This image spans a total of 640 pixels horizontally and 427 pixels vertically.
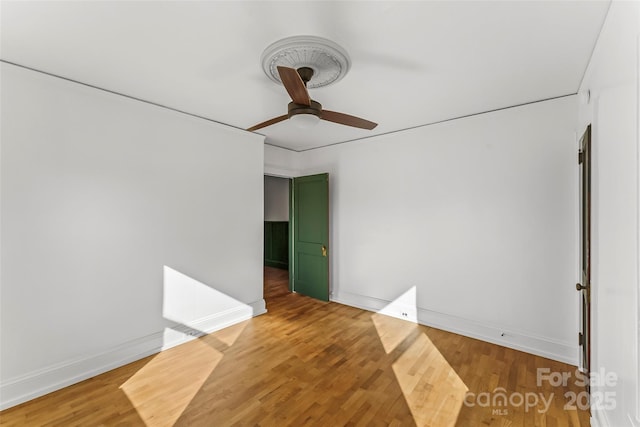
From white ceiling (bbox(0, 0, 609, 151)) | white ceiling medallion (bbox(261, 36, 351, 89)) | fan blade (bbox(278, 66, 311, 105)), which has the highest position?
white ceiling (bbox(0, 0, 609, 151))

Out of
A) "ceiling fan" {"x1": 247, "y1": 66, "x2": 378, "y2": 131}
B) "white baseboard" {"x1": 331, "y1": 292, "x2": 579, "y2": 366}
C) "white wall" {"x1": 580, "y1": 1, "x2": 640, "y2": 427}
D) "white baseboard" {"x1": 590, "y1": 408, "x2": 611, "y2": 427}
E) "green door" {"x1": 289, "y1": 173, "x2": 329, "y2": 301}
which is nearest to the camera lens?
"white wall" {"x1": 580, "y1": 1, "x2": 640, "y2": 427}

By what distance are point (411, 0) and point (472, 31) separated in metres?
0.57

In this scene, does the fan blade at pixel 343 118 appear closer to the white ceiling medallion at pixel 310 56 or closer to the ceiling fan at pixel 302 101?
the ceiling fan at pixel 302 101

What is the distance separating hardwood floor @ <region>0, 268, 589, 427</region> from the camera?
209 centimetres

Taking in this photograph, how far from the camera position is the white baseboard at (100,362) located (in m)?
2.25

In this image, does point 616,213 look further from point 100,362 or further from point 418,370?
point 100,362

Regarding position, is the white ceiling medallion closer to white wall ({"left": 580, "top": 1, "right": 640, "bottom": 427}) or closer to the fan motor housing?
the fan motor housing

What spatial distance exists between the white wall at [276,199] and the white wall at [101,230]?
136 inches

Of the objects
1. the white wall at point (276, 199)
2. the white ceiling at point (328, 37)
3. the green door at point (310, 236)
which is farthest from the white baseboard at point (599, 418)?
the white wall at point (276, 199)

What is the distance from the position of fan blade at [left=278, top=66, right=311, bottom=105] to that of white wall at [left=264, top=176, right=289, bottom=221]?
526cm

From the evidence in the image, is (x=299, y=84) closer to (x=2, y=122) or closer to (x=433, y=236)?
(x=2, y=122)

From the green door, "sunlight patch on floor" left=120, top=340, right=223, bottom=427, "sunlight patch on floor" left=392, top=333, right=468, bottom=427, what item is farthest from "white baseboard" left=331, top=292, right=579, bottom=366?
"sunlight patch on floor" left=120, top=340, right=223, bottom=427

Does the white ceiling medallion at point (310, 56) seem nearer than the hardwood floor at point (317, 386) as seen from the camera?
Yes

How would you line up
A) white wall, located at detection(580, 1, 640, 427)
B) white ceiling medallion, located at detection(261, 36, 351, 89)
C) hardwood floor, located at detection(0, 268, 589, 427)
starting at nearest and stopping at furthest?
white wall, located at detection(580, 1, 640, 427), white ceiling medallion, located at detection(261, 36, 351, 89), hardwood floor, located at detection(0, 268, 589, 427)
